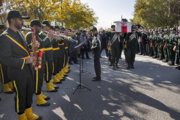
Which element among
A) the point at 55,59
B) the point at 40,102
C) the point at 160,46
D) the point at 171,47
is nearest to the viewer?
the point at 40,102

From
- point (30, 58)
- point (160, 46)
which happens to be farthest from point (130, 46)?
point (30, 58)

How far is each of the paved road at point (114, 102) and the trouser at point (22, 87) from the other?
0.84m

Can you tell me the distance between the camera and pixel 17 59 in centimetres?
325

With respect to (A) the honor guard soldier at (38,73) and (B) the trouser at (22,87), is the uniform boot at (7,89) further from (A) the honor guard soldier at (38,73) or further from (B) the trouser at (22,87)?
(B) the trouser at (22,87)

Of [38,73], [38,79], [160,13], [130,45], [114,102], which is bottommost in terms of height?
[114,102]

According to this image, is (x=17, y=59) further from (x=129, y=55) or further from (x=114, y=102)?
(x=129, y=55)

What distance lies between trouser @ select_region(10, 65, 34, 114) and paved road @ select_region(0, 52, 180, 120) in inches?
32.9

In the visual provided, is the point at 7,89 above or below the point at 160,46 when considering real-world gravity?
below

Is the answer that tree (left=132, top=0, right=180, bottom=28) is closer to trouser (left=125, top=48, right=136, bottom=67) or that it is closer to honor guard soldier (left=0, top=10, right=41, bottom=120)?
trouser (left=125, top=48, right=136, bottom=67)

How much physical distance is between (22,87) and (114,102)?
2.66 m

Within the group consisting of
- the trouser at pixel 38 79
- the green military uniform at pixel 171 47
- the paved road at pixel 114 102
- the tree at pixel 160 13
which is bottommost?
the paved road at pixel 114 102

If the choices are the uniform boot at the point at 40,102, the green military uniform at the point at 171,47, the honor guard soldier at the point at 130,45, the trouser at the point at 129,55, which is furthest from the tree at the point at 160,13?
the uniform boot at the point at 40,102

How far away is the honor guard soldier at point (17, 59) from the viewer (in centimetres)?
322

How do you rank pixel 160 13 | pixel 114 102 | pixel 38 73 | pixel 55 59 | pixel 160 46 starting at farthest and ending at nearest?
pixel 160 13 → pixel 160 46 → pixel 55 59 → pixel 114 102 → pixel 38 73
